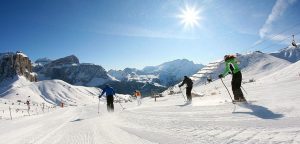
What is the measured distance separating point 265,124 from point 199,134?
4.69 ft

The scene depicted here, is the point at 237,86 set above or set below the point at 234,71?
below

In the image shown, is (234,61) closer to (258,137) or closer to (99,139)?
(99,139)

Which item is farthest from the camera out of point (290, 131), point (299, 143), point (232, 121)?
point (232, 121)

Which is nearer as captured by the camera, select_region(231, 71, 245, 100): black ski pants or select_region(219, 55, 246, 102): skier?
select_region(231, 71, 245, 100): black ski pants

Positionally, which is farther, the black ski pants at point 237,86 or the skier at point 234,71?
the skier at point 234,71

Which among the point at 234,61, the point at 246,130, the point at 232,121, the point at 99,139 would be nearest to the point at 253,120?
the point at 232,121

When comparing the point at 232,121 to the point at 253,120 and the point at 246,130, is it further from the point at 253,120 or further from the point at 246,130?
the point at 246,130

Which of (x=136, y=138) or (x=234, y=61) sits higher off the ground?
(x=234, y=61)

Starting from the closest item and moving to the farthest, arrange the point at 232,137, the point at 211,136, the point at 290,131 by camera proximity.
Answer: the point at 290,131, the point at 232,137, the point at 211,136

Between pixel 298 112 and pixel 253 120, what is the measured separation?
102cm

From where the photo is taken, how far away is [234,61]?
12.5 meters

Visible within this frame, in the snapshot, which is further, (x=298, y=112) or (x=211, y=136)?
(x=298, y=112)

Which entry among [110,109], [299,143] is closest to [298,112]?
[299,143]

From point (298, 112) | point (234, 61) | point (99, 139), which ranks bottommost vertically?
point (99, 139)
